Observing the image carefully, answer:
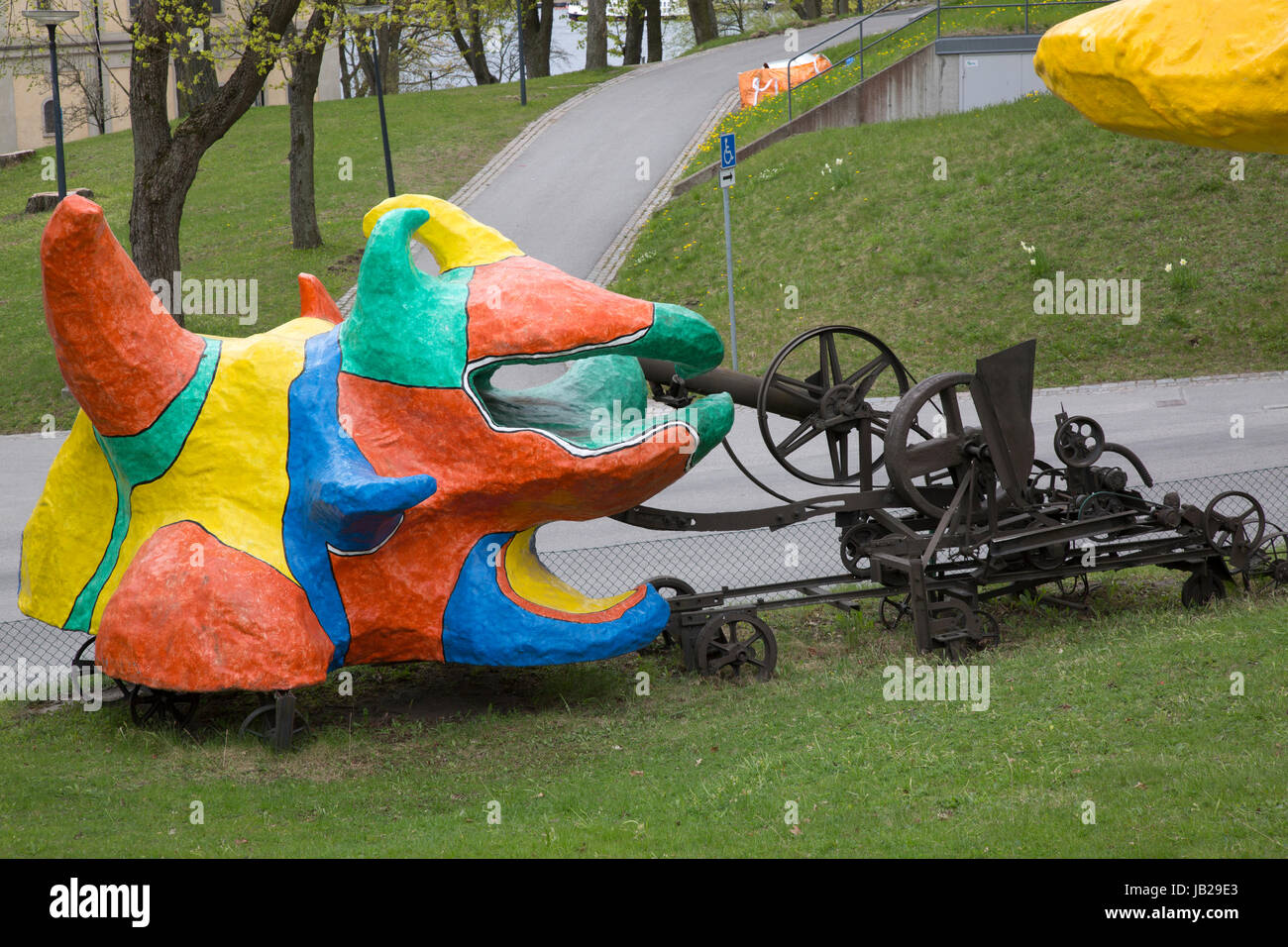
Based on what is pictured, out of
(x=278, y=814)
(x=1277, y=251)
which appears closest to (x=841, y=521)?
(x=278, y=814)

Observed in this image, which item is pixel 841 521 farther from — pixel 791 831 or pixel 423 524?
pixel 791 831

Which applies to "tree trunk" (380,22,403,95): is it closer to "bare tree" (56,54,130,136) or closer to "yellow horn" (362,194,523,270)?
"bare tree" (56,54,130,136)

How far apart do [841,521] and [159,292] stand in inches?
440

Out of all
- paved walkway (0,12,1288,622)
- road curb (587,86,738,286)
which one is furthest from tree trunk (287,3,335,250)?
road curb (587,86,738,286)

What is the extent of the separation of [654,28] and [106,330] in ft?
140

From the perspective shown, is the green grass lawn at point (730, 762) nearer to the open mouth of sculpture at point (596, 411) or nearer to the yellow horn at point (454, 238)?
the open mouth of sculpture at point (596, 411)

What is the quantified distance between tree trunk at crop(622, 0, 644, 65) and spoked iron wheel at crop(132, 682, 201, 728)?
41.1m

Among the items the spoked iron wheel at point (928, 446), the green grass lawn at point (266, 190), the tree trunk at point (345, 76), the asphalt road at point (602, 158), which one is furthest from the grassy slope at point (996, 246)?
the tree trunk at point (345, 76)

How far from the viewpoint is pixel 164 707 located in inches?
401

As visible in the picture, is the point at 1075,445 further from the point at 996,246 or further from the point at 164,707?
the point at 996,246

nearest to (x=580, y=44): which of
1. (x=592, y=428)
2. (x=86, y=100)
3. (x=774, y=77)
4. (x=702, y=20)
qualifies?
(x=702, y=20)

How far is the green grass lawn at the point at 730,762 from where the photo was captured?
7242 millimetres

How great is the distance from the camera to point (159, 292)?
18.3 meters

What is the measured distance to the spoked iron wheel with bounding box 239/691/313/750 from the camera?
9508 millimetres
